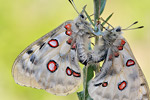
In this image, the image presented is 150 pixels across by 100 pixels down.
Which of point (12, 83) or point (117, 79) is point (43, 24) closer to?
point (12, 83)

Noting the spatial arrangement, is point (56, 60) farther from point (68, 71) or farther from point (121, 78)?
point (121, 78)

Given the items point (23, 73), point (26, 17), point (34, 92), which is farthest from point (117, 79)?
point (26, 17)

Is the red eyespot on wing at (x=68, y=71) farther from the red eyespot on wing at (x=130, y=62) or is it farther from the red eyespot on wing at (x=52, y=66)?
the red eyespot on wing at (x=130, y=62)

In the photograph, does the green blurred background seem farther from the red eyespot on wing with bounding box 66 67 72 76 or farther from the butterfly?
the red eyespot on wing with bounding box 66 67 72 76

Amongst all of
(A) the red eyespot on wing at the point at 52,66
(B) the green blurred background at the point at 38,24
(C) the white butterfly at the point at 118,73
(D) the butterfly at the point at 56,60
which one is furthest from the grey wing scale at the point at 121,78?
(B) the green blurred background at the point at 38,24

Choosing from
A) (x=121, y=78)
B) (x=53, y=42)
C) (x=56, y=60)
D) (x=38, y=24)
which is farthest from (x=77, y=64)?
(x=38, y=24)

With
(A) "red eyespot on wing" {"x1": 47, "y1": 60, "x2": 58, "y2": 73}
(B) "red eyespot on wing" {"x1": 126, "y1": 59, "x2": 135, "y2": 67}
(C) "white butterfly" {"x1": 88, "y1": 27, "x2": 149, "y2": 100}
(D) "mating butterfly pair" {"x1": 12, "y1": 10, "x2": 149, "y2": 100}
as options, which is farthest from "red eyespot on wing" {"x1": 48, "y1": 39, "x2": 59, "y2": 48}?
(B) "red eyespot on wing" {"x1": 126, "y1": 59, "x2": 135, "y2": 67}
